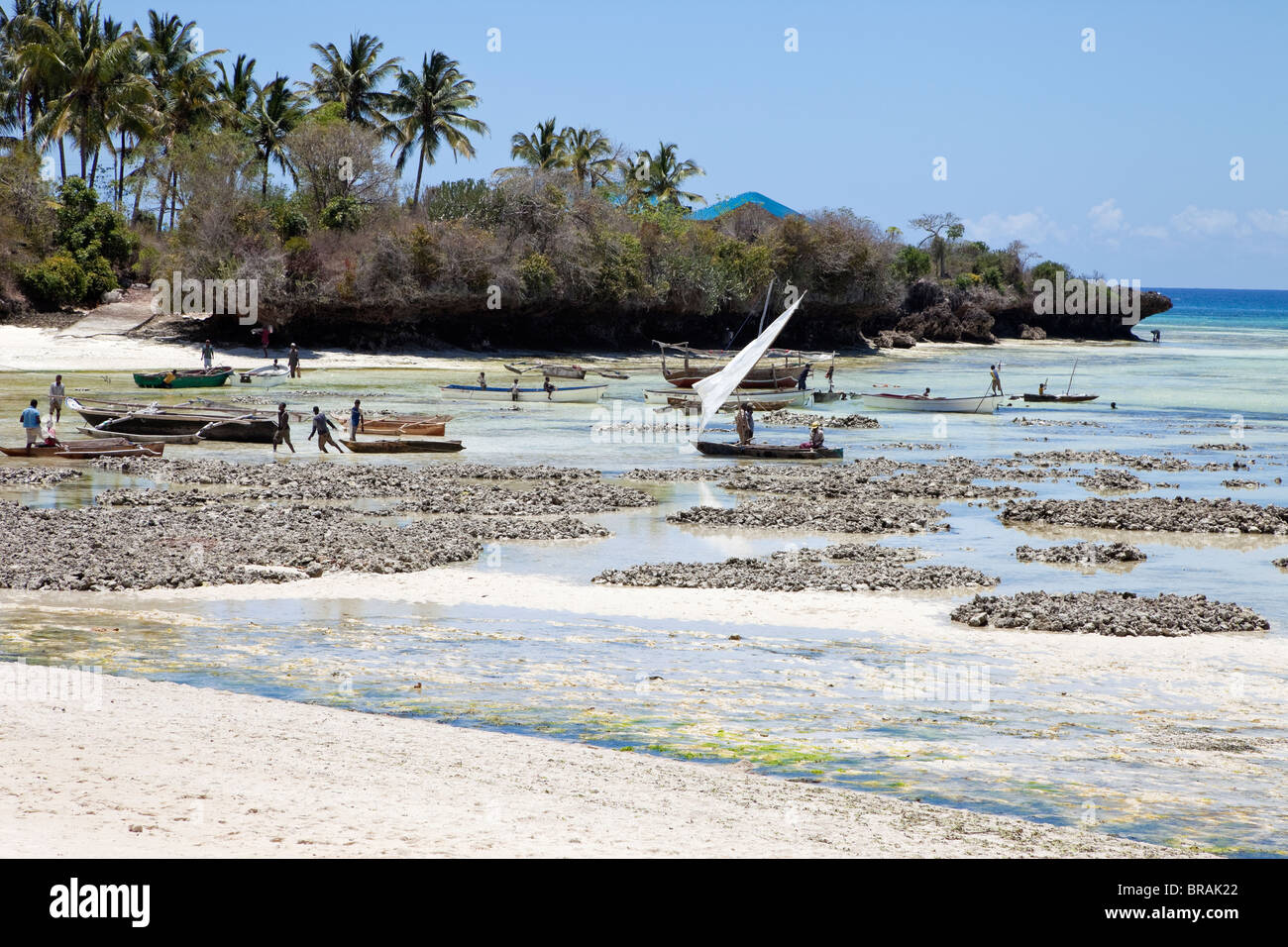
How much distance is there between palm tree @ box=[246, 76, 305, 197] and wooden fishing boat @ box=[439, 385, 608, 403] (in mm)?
31125

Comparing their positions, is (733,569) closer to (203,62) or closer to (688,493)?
(688,493)

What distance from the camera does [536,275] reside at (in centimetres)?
7719

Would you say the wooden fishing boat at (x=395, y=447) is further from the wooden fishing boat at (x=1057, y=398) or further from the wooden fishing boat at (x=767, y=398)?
the wooden fishing boat at (x=1057, y=398)

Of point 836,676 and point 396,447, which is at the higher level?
point 396,447

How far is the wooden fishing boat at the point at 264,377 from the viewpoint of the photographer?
53.2 metres

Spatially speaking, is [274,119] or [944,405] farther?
[274,119]

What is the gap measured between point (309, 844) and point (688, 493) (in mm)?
22256

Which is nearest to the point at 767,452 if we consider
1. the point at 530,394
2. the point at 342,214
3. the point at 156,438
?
the point at 156,438

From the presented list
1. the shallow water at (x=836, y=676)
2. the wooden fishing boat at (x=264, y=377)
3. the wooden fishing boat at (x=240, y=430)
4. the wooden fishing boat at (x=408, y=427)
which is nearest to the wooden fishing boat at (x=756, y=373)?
the wooden fishing boat at (x=264, y=377)

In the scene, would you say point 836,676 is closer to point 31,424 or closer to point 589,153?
point 31,424

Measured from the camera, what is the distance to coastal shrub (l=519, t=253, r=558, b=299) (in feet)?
253

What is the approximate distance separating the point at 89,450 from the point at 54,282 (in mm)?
40516
